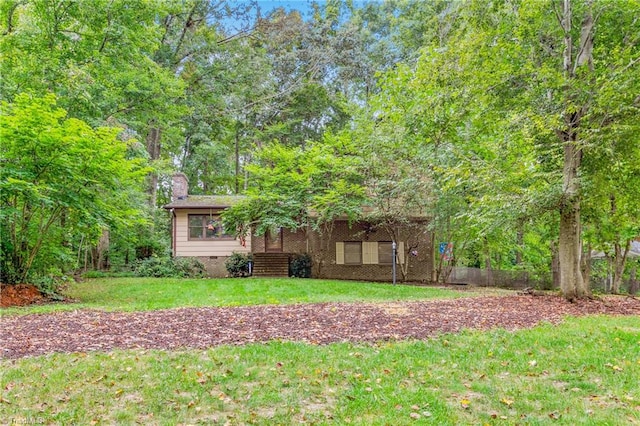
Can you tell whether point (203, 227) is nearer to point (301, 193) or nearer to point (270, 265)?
point (270, 265)

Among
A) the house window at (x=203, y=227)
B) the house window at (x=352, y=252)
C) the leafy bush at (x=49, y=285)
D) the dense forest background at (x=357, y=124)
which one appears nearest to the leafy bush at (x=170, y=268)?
the house window at (x=203, y=227)

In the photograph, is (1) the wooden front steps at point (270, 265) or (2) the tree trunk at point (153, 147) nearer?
(1) the wooden front steps at point (270, 265)

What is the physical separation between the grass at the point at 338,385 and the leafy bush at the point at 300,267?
13.2 meters

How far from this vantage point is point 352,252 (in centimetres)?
2006

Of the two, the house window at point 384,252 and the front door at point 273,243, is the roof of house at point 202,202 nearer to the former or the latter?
the front door at point 273,243

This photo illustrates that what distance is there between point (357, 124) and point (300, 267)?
22.8 ft

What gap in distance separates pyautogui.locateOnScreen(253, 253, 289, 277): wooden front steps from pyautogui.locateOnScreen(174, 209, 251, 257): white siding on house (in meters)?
1.31

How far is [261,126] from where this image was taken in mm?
27297

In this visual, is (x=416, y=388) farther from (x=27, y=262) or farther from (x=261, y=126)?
(x=261, y=126)

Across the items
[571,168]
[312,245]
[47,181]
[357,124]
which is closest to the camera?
[47,181]

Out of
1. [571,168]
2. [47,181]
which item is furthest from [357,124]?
[47,181]

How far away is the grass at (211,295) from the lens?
30.6ft

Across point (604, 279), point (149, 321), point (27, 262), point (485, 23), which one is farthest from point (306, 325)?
point (604, 279)

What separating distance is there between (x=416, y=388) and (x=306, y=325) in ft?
9.68
